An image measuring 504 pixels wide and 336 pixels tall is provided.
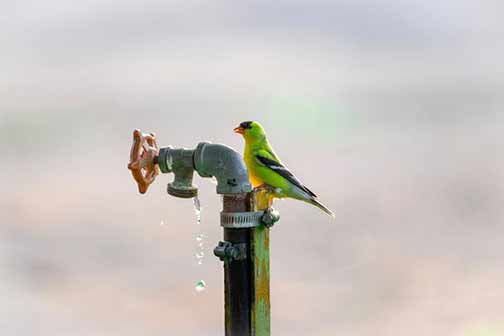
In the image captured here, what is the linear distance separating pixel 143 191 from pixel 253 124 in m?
1.72

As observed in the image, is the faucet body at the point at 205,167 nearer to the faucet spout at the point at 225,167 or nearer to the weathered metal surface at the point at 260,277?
the faucet spout at the point at 225,167

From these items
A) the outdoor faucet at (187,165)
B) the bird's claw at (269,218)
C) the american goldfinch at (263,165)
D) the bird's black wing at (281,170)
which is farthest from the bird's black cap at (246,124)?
the bird's claw at (269,218)

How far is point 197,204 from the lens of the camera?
5.01 m

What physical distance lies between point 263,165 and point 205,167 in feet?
5.15

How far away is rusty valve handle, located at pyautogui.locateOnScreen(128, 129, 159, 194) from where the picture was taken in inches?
190

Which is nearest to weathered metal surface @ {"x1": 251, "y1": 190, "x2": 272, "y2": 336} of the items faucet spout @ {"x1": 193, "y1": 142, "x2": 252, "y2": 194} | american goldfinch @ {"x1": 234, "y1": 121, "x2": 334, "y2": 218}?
faucet spout @ {"x1": 193, "y1": 142, "x2": 252, "y2": 194}

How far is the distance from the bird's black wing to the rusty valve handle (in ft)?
4.69

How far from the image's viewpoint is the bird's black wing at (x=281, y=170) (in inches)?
246

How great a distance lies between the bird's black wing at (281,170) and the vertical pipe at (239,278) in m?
1.44

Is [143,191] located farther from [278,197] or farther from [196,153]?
[278,197]

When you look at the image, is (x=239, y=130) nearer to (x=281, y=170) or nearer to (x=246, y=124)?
(x=246, y=124)

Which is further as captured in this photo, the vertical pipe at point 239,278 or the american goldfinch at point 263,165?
the american goldfinch at point 263,165

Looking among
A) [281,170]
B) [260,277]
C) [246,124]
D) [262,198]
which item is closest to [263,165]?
[281,170]

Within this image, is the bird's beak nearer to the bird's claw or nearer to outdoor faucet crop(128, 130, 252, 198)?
outdoor faucet crop(128, 130, 252, 198)
